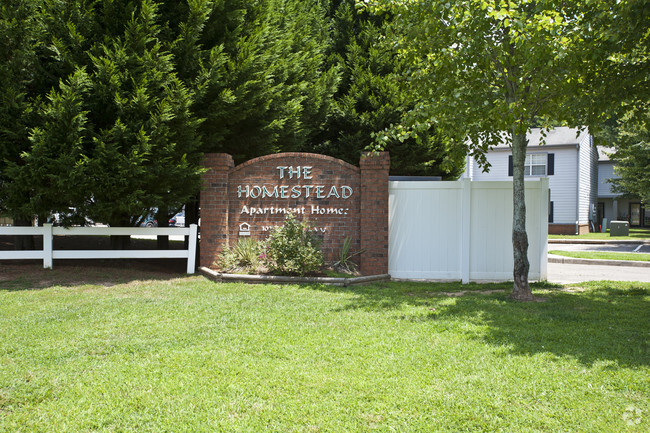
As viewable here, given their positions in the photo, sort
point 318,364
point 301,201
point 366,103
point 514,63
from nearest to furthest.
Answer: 1. point 318,364
2. point 514,63
3. point 301,201
4. point 366,103

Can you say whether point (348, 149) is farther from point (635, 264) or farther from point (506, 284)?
point (635, 264)

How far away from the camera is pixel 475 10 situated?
6.73m

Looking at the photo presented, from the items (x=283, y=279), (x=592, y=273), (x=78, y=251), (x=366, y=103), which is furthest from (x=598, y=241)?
(x=78, y=251)

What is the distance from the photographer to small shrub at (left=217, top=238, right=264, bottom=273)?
29.9ft

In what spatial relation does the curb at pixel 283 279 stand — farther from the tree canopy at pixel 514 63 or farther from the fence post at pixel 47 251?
the fence post at pixel 47 251

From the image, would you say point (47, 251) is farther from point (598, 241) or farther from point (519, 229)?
point (598, 241)

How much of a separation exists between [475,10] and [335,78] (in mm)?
6263

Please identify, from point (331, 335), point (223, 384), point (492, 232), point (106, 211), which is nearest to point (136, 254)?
point (106, 211)

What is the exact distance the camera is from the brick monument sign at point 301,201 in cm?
944

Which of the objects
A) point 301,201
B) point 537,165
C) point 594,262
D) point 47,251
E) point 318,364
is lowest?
point 318,364

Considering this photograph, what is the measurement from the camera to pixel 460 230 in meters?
9.47

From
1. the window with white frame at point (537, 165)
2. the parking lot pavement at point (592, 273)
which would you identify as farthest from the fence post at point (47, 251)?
the window with white frame at point (537, 165)

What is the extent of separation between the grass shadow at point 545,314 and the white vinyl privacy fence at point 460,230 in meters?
0.54

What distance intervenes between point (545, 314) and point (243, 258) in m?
5.35
